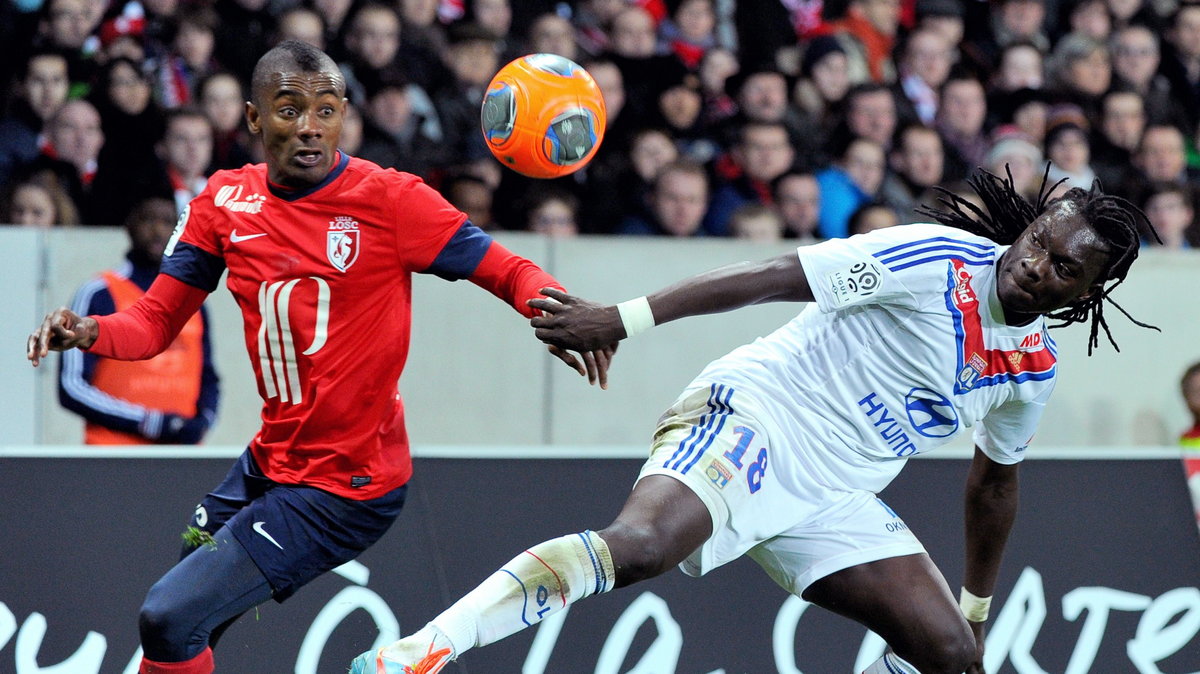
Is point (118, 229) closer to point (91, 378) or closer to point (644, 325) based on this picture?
point (91, 378)

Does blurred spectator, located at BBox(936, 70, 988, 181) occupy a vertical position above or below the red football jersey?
above

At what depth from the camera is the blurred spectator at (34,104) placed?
24.0 ft

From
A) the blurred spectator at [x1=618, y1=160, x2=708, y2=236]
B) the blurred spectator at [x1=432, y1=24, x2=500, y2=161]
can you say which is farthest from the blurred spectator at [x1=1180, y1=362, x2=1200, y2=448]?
the blurred spectator at [x1=432, y1=24, x2=500, y2=161]

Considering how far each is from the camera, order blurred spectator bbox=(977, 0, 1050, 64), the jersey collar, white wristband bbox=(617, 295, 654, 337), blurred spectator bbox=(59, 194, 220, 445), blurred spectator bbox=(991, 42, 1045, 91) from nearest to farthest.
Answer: white wristband bbox=(617, 295, 654, 337) → the jersey collar → blurred spectator bbox=(59, 194, 220, 445) → blurred spectator bbox=(991, 42, 1045, 91) → blurred spectator bbox=(977, 0, 1050, 64)

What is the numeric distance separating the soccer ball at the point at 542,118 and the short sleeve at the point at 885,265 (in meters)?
0.98

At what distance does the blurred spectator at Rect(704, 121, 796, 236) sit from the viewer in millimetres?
8188

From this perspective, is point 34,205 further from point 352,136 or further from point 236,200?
point 236,200

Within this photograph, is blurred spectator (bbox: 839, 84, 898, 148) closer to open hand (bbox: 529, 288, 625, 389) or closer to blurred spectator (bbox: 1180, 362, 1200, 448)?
blurred spectator (bbox: 1180, 362, 1200, 448)

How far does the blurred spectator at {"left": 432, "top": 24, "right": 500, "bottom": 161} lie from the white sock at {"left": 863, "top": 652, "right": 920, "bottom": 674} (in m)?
4.51

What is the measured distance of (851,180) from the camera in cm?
852

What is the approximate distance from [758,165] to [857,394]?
4.23 metres

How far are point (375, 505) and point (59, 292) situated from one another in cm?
293

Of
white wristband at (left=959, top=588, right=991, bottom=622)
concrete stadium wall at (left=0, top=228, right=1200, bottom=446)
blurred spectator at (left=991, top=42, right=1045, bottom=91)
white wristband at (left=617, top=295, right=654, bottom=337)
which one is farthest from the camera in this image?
blurred spectator at (left=991, top=42, right=1045, bottom=91)

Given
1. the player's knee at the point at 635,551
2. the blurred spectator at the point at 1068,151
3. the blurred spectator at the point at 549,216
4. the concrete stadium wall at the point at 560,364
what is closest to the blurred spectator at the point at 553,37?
the blurred spectator at the point at 549,216
